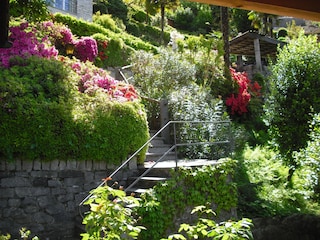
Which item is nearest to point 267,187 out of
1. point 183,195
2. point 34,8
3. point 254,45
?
point 183,195

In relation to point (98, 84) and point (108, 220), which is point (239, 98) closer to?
point (98, 84)

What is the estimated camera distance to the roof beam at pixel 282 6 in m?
2.18

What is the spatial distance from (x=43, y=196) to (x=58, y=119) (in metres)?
1.29

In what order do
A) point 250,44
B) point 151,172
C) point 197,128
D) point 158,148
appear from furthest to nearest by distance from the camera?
1. point 250,44
2. point 197,128
3. point 158,148
4. point 151,172

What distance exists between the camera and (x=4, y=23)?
8391 mm

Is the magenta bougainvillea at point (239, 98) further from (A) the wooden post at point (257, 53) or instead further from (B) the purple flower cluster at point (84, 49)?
(B) the purple flower cluster at point (84, 49)

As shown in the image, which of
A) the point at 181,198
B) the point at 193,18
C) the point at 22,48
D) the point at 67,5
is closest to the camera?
the point at 181,198

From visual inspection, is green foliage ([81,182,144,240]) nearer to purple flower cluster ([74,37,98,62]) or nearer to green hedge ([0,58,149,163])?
green hedge ([0,58,149,163])

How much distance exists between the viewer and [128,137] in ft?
23.1

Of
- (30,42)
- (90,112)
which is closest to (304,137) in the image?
(90,112)

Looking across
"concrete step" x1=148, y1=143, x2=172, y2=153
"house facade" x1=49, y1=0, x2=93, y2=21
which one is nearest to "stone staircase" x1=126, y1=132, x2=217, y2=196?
"concrete step" x1=148, y1=143, x2=172, y2=153

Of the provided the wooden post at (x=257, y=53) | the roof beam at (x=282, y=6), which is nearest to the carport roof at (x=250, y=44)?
the wooden post at (x=257, y=53)

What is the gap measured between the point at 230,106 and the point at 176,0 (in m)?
10.9

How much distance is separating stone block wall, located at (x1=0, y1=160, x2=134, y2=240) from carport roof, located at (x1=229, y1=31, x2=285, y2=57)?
15885 mm
